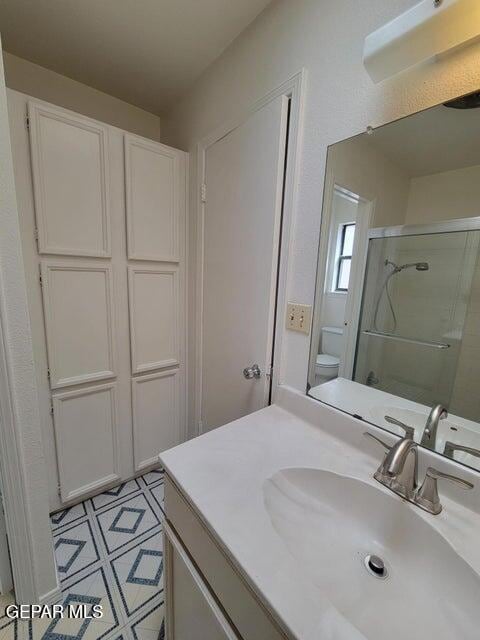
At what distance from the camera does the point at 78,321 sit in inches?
53.9

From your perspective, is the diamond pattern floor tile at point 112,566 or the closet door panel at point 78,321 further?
the closet door panel at point 78,321

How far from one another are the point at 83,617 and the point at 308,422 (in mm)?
1150

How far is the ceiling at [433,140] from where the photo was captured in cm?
70

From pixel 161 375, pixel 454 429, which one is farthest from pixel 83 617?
pixel 454 429

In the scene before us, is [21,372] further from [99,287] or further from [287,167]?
[287,167]

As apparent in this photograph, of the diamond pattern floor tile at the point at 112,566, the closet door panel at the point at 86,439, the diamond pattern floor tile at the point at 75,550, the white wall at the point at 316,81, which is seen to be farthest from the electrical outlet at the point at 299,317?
the diamond pattern floor tile at the point at 75,550

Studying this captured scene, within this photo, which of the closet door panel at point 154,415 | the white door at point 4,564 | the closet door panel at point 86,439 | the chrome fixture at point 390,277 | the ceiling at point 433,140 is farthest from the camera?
the closet door panel at point 154,415

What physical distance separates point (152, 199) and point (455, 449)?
64.2 inches

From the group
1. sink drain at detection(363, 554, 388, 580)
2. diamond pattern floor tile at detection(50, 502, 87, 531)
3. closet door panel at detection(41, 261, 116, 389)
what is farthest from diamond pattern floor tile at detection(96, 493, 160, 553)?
sink drain at detection(363, 554, 388, 580)

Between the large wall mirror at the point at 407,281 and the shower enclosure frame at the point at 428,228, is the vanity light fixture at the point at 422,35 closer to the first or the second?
the large wall mirror at the point at 407,281

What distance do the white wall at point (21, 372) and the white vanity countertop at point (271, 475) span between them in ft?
1.76

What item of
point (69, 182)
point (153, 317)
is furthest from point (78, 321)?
point (69, 182)

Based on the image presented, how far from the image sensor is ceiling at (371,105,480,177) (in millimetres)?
697

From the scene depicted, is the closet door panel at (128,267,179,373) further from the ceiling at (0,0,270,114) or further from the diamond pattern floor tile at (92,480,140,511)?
the ceiling at (0,0,270,114)
